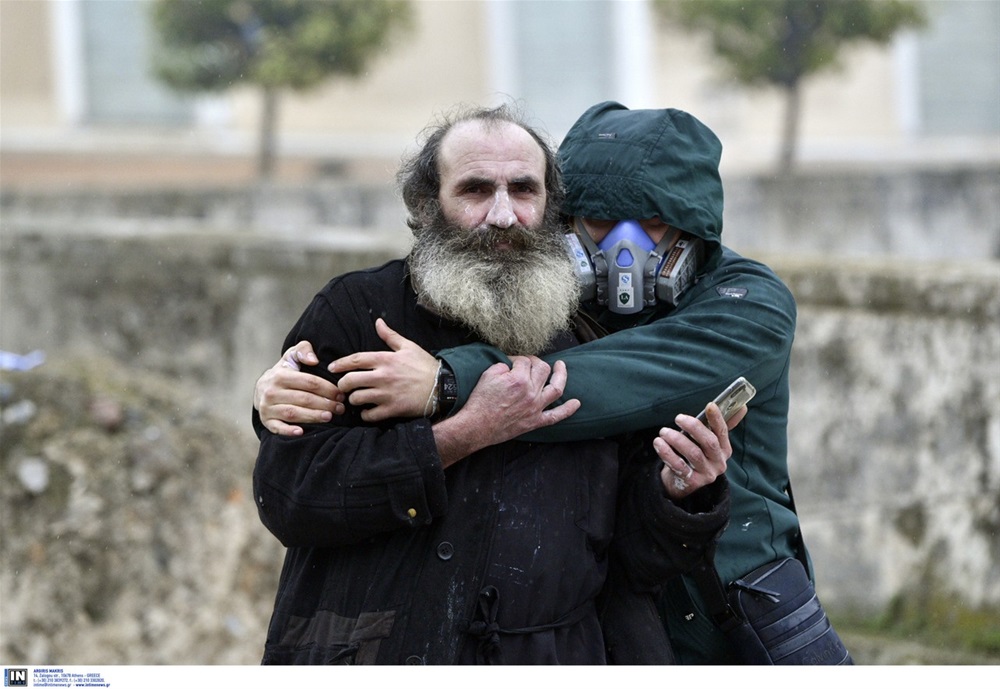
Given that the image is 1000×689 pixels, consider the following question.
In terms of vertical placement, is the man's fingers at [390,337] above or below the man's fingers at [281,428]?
above

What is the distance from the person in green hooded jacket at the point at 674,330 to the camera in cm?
298

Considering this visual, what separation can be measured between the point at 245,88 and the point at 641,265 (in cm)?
1262

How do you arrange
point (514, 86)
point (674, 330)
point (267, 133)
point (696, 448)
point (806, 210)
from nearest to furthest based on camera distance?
point (696, 448) < point (674, 330) < point (806, 210) < point (267, 133) < point (514, 86)

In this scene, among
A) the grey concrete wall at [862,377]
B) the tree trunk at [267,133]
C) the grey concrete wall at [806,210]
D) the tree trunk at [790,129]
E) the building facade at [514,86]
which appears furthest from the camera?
the building facade at [514,86]

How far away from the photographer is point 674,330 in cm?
307

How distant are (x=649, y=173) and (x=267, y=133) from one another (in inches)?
480

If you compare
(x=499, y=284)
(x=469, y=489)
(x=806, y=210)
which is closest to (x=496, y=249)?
(x=499, y=284)

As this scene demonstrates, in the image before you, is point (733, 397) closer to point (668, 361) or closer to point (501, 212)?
point (668, 361)

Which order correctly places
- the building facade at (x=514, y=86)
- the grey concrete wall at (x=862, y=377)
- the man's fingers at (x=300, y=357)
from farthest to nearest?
the building facade at (x=514, y=86) < the grey concrete wall at (x=862, y=377) < the man's fingers at (x=300, y=357)

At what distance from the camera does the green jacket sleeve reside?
296 cm

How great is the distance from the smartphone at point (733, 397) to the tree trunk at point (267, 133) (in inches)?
471

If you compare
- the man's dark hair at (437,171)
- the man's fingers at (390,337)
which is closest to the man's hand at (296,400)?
the man's fingers at (390,337)

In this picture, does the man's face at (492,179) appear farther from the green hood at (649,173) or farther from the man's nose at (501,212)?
the green hood at (649,173)

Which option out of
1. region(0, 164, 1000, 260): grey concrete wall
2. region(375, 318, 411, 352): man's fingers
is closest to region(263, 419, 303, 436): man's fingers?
region(375, 318, 411, 352): man's fingers
